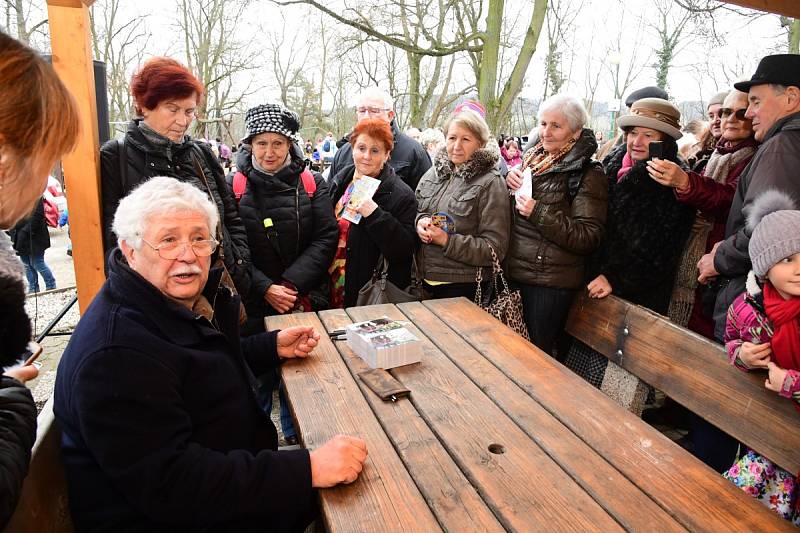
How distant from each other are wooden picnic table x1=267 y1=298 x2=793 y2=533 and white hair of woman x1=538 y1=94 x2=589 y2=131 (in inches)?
55.2

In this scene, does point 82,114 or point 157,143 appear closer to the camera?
point 82,114

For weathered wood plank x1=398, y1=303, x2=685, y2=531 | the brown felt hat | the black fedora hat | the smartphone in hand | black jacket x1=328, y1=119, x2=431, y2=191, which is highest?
the black fedora hat

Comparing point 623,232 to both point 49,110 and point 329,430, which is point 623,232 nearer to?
point 329,430

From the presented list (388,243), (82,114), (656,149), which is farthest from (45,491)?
(656,149)

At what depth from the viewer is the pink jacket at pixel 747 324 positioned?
2.05 meters

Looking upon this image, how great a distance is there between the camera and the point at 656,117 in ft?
10.3

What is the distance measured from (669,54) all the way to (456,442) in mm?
27779

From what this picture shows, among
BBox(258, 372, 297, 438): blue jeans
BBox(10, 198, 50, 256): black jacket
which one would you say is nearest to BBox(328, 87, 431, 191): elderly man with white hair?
BBox(258, 372, 297, 438): blue jeans

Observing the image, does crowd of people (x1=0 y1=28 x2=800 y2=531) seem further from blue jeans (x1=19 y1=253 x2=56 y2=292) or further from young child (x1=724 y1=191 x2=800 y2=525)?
blue jeans (x1=19 y1=253 x2=56 y2=292)

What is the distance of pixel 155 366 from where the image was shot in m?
1.42

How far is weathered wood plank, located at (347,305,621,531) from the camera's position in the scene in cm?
136

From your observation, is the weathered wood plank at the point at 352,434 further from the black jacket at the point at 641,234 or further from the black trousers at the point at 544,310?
the black jacket at the point at 641,234

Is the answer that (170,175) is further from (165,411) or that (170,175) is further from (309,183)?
(165,411)

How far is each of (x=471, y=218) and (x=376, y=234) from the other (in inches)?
21.5
